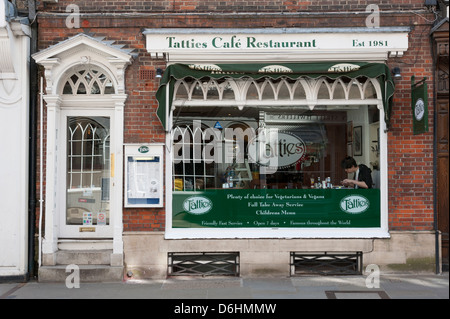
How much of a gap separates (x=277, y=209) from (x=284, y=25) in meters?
3.11

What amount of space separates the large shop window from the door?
1244 millimetres

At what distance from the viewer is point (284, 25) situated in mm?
7770

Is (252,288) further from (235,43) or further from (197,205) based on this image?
(235,43)

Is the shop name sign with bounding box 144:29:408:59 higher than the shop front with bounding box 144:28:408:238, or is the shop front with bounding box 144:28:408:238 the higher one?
the shop name sign with bounding box 144:29:408:59

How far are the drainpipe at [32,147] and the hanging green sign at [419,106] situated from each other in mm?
6239

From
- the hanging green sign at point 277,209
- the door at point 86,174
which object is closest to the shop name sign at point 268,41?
the door at point 86,174

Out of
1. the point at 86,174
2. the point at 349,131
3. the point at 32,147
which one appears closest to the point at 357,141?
the point at 349,131

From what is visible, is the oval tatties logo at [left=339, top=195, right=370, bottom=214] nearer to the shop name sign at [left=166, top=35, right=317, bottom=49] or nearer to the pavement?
the pavement

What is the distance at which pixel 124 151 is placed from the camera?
7.71 metres

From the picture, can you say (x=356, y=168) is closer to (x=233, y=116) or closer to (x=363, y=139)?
(x=363, y=139)

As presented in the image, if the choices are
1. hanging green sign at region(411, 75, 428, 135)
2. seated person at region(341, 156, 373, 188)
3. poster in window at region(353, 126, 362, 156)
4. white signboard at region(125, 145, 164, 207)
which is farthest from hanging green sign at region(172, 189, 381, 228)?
hanging green sign at region(411, 75, 428, 135)

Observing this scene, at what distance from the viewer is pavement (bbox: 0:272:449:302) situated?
263 inches

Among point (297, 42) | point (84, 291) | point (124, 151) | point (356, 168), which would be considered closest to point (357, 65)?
point (297, 42)

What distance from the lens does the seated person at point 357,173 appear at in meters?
7.96
